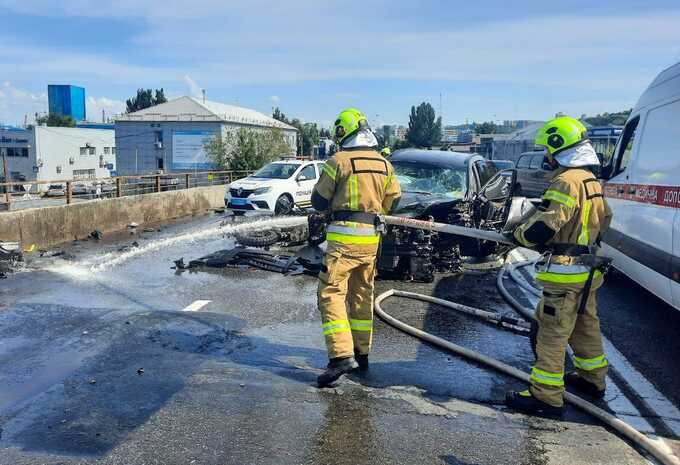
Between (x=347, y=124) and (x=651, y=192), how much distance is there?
336 centimetres

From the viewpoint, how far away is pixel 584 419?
13.1 ft

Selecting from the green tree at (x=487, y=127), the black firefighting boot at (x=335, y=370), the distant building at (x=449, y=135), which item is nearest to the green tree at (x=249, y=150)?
the distant building at (x=449, y=135)

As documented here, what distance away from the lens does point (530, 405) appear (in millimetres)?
3984

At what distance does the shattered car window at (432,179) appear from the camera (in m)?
9.40

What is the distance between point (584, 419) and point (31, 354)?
438 centimetres

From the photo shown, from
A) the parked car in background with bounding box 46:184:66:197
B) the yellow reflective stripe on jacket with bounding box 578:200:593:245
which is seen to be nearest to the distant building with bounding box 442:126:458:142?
the parked car in background with bounding box 46:184:66:197

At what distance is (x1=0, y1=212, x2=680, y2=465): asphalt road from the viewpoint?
341cm

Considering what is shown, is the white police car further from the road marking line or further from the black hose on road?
the black hose on road

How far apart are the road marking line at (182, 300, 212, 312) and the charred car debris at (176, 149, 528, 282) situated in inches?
75.5

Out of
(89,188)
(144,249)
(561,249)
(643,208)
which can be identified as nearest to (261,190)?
(144,249)

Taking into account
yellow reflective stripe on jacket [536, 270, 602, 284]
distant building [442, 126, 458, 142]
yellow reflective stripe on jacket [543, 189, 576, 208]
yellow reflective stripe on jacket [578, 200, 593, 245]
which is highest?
distant building [442, 126, 458, 142]

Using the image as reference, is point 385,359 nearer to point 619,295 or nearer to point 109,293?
point 109,293

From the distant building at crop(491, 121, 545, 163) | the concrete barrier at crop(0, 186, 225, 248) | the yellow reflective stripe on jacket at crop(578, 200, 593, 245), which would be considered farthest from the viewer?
the distant building at crop(491, 121, 545, 163)

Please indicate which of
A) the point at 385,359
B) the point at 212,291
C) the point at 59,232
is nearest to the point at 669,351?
the point at 385,359
